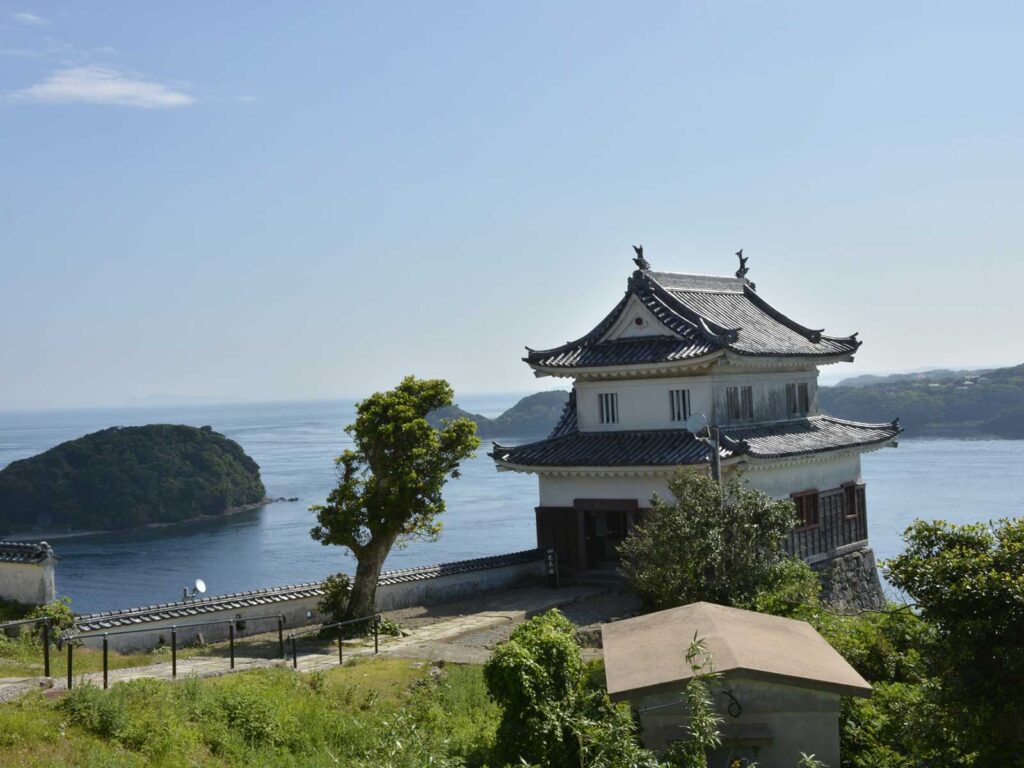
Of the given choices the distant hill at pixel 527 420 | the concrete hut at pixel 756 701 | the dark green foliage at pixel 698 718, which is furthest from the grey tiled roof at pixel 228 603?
the distant hill at pixel 527 420

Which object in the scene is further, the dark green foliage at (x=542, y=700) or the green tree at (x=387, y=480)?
the green tree at (x=387, y=480)

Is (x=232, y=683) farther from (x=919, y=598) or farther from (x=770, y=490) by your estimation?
(x=770, y=490)

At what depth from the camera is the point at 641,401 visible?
29.0m

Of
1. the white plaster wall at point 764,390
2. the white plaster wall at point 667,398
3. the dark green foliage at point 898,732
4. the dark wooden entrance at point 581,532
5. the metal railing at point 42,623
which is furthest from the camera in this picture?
the dark wooden entrance at point 581,532

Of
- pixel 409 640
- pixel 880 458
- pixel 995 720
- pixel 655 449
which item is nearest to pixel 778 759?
pixel 995 720

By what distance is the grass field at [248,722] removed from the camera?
1266 cm

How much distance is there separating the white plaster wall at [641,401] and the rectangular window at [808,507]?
431 cm

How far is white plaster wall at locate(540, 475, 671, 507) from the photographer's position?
89.6 feet

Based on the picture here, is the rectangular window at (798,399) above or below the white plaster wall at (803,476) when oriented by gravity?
above

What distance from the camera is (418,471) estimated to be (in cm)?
2291

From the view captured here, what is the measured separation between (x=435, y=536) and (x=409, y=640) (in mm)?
2519

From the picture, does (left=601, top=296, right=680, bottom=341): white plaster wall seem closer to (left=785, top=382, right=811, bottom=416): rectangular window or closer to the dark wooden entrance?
the dark wooden entrance

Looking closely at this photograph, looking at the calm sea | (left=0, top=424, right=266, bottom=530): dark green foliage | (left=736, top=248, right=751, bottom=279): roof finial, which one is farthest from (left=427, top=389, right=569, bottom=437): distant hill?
(left=736, top=248, right=751, bottom=279): roof finial

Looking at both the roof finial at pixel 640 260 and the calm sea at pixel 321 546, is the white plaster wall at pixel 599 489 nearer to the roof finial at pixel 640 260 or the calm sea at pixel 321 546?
the roof finial at pixel 640 260
